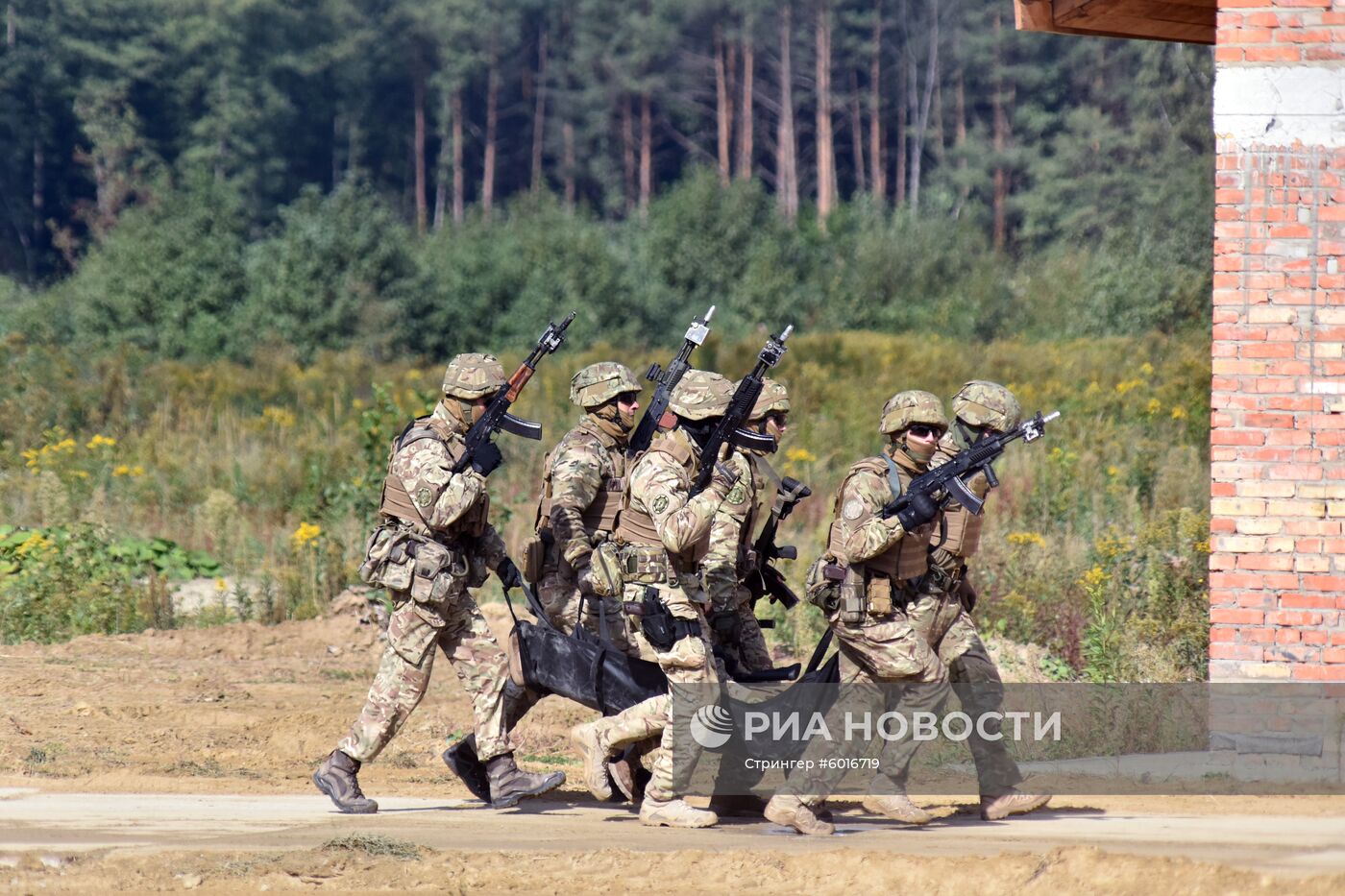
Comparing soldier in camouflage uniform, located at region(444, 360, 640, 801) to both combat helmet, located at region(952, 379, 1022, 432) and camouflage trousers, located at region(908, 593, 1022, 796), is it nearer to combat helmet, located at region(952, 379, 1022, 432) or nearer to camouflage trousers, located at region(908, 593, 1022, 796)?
camouflage trousers, located at region(908, 593, 1022, 796)

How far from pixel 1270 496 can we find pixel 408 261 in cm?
2874

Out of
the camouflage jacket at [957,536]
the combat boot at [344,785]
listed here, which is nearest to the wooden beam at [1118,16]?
the camouflage jacket at [957,536]

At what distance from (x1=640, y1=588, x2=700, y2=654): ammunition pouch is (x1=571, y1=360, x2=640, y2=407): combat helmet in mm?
1722

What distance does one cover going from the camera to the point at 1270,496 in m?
8.28

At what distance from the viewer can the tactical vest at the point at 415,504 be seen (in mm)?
7773

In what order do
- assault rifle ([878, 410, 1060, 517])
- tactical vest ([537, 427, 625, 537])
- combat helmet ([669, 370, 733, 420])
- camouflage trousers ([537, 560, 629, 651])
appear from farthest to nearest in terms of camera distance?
tactical vest ([537, 427, 625, 537]) → camouflage trousers ([537, 560, 629, 651]) → combat helmet ([669, 370, 733, 420]) → assault rifle ([878, 410, 1060, 517])

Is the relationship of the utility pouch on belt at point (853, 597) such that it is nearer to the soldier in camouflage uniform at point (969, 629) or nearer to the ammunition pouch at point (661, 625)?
the soldier in camouflage uniform at point (969, 629)

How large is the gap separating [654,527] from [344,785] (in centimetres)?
186

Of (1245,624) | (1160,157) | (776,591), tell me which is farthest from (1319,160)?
(1160,157)

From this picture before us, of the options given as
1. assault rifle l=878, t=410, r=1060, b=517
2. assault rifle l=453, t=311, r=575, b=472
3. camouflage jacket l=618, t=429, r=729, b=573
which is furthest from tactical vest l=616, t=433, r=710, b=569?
assault rifle l=878, t=410, r=1060, b=517

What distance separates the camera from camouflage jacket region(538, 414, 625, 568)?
27.9ft

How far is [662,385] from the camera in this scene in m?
8.98

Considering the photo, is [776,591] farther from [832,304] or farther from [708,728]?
[832,304]

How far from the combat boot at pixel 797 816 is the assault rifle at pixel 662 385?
80.5 inches
